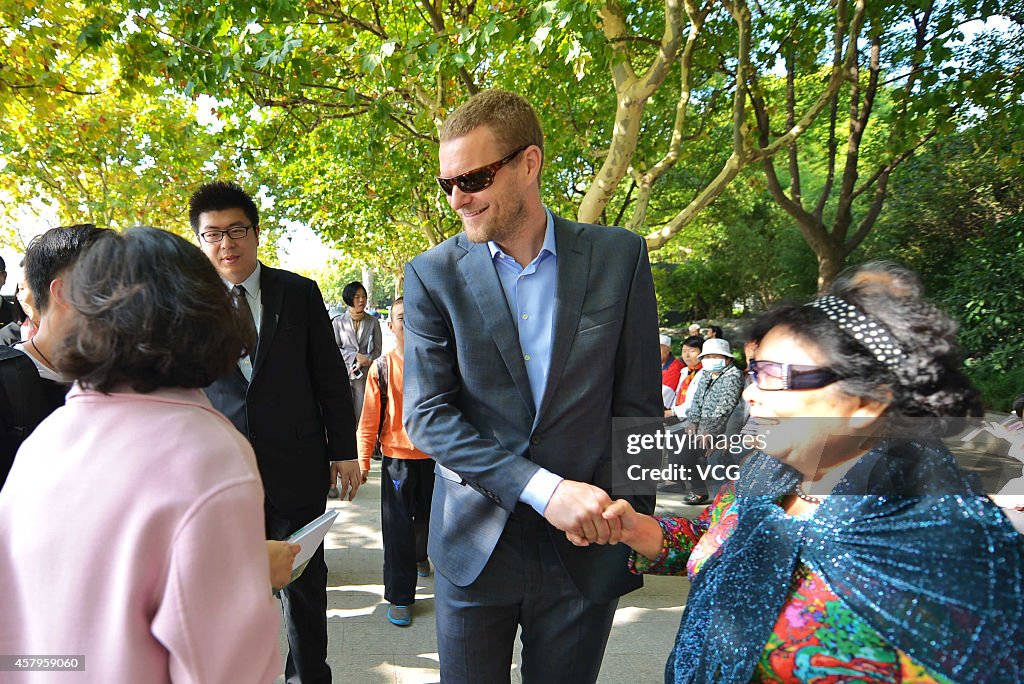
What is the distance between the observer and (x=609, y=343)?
6.77ft

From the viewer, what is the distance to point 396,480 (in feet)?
15.7

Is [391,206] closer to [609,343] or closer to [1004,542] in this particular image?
[609,343]

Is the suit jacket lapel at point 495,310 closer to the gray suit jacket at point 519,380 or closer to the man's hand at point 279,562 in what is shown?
the gray suit jacket at point 519,380

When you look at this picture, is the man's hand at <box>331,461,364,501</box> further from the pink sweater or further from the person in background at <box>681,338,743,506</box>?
the person in background at <box>681,338,743,506</box>

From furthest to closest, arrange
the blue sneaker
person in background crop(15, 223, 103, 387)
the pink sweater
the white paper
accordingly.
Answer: the blue sneaker → person in background crop(15, 223, 103, 387) → the white paper → the pink sweater

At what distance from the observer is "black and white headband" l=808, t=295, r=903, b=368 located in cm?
134

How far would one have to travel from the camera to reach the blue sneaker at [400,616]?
4.34 metres

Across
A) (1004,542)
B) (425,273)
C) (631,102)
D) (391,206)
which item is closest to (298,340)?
(425,273)

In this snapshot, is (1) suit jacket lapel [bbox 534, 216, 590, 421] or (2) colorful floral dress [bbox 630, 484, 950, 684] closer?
(2) colorful floral dress [bbox 630, 484, 950, 684]

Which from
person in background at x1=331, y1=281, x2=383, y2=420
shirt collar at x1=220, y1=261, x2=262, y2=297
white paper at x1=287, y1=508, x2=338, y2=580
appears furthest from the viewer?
person in background at x1=331, y1=281, x2=383, y2=420

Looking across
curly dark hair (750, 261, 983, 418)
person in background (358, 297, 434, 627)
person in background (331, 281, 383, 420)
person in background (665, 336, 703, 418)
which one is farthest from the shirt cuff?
person in background (331, 281, 383, 420)

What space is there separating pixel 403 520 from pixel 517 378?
288cm

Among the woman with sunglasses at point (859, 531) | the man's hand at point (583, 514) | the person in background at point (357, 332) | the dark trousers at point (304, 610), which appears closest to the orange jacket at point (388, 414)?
the dark trousers at point (304, 610)

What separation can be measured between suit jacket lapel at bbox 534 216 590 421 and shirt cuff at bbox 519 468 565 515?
0.17 metres
